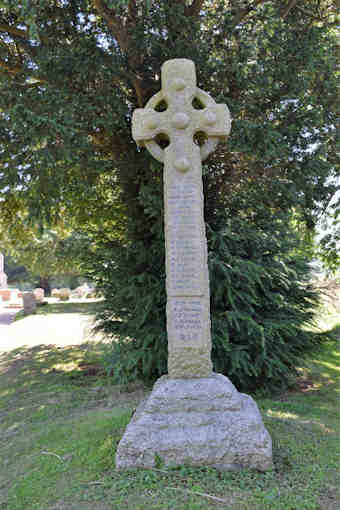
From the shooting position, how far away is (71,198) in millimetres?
9352

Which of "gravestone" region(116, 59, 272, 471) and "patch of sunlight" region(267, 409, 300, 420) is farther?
"patch of sunlight" region(267, 409, 300, 420)

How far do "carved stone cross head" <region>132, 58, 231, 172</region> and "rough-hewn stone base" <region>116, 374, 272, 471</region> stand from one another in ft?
7.56

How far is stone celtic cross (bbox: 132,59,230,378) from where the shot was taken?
378 cm

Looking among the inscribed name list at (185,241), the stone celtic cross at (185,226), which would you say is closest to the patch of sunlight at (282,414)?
the stone celtic cross at (185,226)

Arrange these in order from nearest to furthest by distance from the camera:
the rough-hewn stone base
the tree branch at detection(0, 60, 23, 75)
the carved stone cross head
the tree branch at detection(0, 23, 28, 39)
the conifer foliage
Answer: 1. the rough-hewn stone base
2. the carved stone cross head
3. the conifer foliage
4. the tree branch at detection(0, 23, 28, 39)
5. the tree branch at detection(0, 60, 23, 75)

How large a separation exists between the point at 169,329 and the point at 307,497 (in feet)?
5.74

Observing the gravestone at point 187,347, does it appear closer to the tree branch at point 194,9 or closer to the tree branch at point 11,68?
the tree branch at point 194,9

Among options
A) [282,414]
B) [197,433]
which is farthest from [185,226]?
[282,414]

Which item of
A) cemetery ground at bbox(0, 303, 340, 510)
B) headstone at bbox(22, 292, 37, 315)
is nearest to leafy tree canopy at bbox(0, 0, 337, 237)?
cemetery ground at bbox(0, 303, 340, 510)

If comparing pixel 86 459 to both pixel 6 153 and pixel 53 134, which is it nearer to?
pixel 53 134

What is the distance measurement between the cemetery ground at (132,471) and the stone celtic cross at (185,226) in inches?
38.7

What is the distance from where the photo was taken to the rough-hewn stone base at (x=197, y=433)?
11.0 feet

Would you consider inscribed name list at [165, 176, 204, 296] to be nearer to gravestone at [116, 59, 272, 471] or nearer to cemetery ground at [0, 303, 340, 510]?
gravestone at [116, 59, 272, 471]

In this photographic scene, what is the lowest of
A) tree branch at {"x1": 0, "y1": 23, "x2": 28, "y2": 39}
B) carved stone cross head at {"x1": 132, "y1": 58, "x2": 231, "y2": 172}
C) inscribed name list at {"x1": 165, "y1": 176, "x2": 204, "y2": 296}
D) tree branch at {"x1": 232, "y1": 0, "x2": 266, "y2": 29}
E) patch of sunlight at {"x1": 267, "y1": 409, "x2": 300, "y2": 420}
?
patch of sunlight at {"x1": 267, "y1": 409, "x2": 300, "y2": 420}
